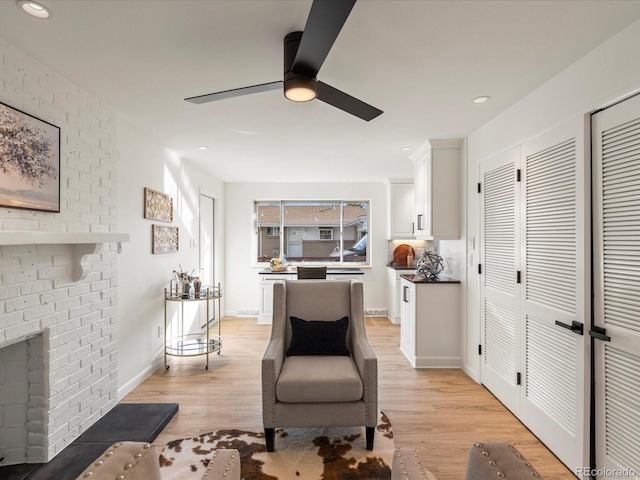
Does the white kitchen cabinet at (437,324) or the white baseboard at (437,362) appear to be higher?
A: the white kitchen cabinet at (437,324)

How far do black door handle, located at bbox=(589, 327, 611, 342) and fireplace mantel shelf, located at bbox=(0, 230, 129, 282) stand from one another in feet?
10.2

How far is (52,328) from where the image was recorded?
218 centimetres

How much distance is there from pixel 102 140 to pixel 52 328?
1462 mm

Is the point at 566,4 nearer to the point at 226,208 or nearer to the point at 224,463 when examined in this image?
the point at 224,463

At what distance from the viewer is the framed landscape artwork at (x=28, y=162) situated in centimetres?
185

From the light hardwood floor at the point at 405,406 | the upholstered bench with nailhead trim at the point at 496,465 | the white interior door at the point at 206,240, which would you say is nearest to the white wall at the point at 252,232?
the white interior door at the point at 206,240

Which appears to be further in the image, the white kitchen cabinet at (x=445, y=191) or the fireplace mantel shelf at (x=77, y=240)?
the white kitchen cabinet at (x=445, y=191)

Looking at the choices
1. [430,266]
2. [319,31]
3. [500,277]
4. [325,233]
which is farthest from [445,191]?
[325,233]

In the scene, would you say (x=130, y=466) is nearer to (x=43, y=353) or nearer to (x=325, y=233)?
(x=43, y=353)

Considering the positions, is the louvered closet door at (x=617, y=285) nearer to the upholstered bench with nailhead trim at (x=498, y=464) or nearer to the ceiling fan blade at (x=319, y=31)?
the upholstered bench with nailhead trim at (x=498, y=464)

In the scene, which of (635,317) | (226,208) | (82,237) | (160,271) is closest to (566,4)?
(635,317)

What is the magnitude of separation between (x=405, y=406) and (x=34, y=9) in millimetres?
3494

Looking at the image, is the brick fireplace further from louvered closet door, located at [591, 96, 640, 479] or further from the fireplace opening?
louvered closet door, located at [591, 96, 640, 479]

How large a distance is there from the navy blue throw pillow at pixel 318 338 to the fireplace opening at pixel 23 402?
1.62 meters
